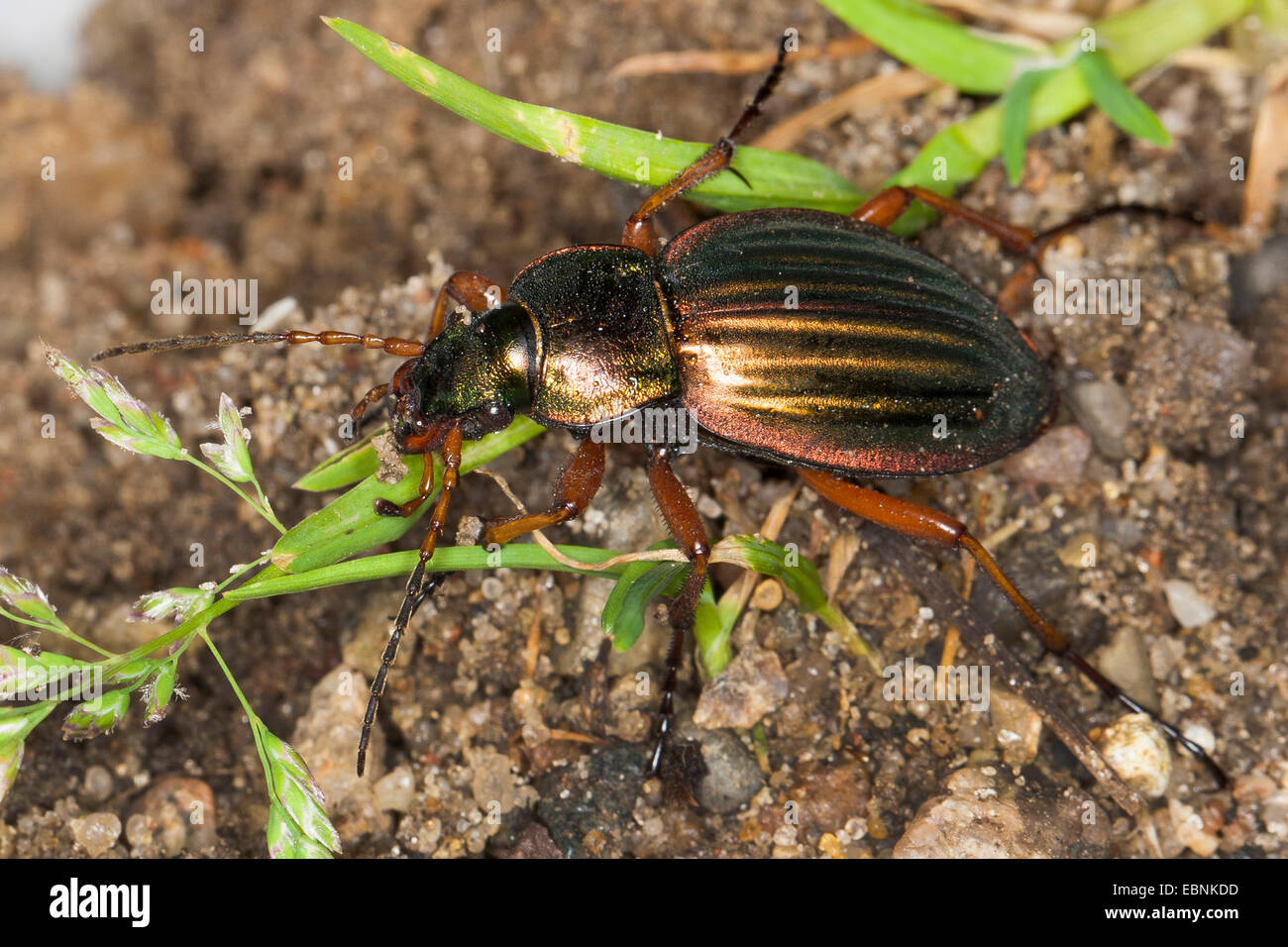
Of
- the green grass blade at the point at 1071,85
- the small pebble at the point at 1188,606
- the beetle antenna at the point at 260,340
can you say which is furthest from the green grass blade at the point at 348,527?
the small pebble at the point at 1188,606

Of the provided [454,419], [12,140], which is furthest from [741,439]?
[12,140]

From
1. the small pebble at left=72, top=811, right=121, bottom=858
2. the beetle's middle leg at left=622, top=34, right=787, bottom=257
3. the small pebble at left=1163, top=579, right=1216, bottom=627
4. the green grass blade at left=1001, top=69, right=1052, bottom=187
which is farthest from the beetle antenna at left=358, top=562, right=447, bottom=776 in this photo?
the small pebble at left=1163, top=579, right=1216, bottom=627

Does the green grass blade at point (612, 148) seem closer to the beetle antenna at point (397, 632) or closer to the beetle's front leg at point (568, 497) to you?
the beetle's front leg at point (568, 497)

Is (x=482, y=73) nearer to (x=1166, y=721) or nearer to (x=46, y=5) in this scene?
(x=46, y=5)

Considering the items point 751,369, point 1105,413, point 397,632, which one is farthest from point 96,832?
point 1105,413

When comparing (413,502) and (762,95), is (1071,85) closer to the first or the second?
(762,95)

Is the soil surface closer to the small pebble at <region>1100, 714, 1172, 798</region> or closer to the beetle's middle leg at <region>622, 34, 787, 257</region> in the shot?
the small pebble at <region>1100, 714, 1172, 798</region>

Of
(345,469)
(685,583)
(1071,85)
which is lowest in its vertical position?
(685,583)
